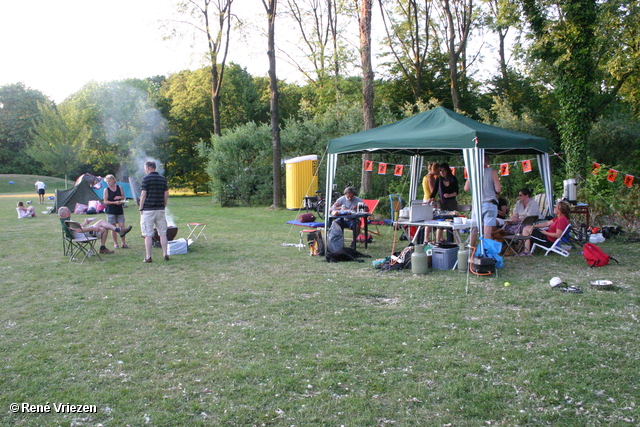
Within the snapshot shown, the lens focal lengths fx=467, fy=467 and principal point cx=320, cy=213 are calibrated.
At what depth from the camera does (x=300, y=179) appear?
674 inches

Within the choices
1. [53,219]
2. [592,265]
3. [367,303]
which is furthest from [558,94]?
[53,219]

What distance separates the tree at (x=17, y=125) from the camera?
48.6 metres

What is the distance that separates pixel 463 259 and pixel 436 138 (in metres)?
1.87

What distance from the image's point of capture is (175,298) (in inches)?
211

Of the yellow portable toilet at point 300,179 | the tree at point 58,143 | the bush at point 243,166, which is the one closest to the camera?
the yellow portable toilet at point 300,179

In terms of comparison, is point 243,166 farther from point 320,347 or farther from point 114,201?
point 320,347

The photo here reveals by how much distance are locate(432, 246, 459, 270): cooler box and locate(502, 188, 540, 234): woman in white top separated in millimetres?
2002

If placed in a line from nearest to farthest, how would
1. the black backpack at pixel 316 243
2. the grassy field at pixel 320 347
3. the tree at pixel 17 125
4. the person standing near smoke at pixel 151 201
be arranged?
the grassy field at pixel 320 347
the person standing near smoke at pixel 151 201
the black backpack at pixel 316 243
the tree at pixel 17 125

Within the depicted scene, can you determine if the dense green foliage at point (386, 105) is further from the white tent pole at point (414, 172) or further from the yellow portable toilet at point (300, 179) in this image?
the white tent pole at point (414, 172)

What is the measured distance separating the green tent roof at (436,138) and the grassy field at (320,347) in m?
1.91

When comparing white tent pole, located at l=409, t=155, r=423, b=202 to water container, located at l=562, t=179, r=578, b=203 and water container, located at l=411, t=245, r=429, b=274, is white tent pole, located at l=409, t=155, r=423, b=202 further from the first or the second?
water container, located at l=411, t=245, r=429, b=274

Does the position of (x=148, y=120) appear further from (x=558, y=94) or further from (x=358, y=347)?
(x=358, y=347)

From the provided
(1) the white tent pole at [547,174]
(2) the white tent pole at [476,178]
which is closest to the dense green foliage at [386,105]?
(1) the white tent pole at [547,174]

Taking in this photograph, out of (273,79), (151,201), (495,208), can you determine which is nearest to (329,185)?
(495,208)
